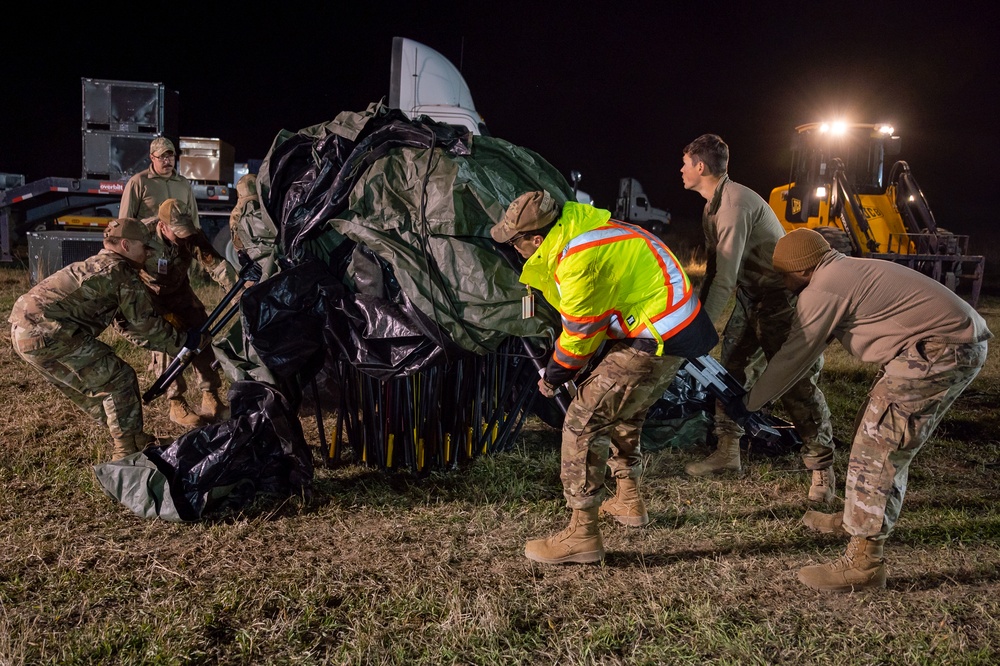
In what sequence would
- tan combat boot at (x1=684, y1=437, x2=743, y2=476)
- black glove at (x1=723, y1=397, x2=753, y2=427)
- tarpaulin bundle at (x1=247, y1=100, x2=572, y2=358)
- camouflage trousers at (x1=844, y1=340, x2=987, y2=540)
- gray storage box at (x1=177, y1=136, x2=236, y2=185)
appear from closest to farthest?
camouflage trousers at (x1=844, y1=340, x2=987, y2=540) → tarpaulin bundle at (x1=247, y1=100, x2=572, y2=358) → black glove at (x1=723, y1=397, x2=753, y2=427) → tan combat boot at (x1=684, y1=437, x2=743, y2=476) → gray storage box at (x1=177, y1=136, x2=236, y2=185)

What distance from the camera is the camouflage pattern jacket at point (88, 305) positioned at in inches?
152

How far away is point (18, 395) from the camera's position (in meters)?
5.20

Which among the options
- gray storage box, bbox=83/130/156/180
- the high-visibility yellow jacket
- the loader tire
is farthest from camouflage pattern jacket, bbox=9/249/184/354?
the loader tire

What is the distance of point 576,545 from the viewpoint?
3135 millimetres

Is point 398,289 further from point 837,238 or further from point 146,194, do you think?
point 837,238

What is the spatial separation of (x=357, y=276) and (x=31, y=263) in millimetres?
8109

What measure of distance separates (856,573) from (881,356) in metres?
0.93

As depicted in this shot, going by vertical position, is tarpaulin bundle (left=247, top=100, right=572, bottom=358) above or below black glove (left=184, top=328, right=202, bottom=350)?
above

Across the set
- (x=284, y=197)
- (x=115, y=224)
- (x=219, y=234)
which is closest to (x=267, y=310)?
(x=284, y=197)

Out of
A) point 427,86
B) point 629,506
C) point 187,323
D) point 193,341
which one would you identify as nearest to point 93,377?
point 193,341

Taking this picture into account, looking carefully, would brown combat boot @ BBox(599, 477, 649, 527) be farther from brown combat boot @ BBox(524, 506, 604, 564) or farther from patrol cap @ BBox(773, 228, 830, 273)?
patrol cap @ BBox(773, 228, 830, 273)

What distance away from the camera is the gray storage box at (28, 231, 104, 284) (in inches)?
375

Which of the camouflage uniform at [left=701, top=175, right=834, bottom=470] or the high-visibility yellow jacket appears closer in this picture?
the high-visibility yellow jacket

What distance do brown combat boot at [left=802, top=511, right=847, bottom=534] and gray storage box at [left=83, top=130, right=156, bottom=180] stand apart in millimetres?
11257
